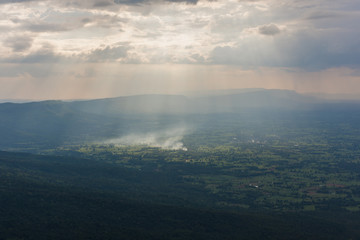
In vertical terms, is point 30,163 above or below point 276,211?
above

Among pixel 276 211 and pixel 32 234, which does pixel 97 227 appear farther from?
pixel 276 211

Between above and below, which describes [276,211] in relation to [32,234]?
below

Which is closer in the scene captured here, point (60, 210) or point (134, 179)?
point (60, 210)

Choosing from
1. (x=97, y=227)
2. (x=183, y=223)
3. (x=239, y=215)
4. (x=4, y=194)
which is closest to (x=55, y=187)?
(x=4, y=194)

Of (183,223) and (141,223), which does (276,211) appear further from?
(141,223)

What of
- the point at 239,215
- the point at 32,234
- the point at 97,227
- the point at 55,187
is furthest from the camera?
the point at 55,187

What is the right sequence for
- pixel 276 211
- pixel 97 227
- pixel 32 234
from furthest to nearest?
pixel 276 211
pixel 97 227
pixel 32 234

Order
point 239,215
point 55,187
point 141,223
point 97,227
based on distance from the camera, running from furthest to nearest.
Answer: point 55,187 < point 239,215 < point 141,223 < point 97,227

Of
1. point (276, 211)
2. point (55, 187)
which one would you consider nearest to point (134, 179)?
point (55, 187)

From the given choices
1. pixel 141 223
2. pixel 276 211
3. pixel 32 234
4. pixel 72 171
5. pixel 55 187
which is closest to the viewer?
pixel 32 234
